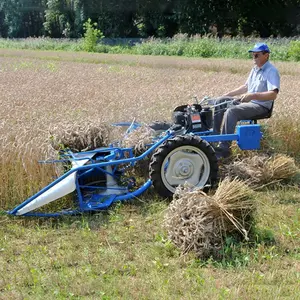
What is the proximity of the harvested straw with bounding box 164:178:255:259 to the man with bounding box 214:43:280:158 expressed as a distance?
6.09 feet

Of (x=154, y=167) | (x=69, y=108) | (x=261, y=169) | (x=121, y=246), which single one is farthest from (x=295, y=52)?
(x=121, y=246)

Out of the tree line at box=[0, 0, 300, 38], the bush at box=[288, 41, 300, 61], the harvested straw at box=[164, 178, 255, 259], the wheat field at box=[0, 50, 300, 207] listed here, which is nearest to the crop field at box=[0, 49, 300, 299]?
the wheat field at box=[0, 50, 300, 207]

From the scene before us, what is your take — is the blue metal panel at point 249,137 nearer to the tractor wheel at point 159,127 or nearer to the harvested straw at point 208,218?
the tractor wheel at point 159,127

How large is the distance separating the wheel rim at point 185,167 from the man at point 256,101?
85 cm

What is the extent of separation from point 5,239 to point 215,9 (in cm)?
4347

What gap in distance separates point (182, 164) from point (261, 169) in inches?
50.3

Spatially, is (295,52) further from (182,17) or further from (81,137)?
(182,17)

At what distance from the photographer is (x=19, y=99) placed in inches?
346

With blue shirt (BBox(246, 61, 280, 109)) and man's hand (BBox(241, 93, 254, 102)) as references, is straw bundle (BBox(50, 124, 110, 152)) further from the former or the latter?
blue shirt (BBox(246, 61, 280, 109))

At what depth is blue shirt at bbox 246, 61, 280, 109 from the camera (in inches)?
244

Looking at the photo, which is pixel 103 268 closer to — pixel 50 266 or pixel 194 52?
pixel 50 266

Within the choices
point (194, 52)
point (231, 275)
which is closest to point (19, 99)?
→ point (231, 275)

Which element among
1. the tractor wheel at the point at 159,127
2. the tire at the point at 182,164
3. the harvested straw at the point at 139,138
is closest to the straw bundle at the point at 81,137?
the harvested straw at the point at 139,138

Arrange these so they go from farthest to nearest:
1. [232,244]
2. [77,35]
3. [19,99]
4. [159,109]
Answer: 1. [77,35]
2. [19,99]
3. [159,109]
4. [232,244]
